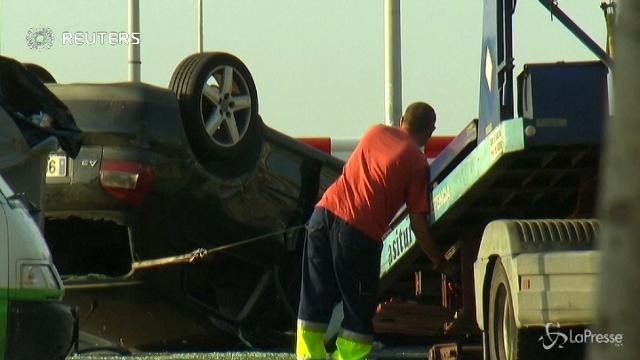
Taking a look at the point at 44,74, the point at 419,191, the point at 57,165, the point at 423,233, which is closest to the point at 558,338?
the point at 423,233

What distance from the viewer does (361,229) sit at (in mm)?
8383

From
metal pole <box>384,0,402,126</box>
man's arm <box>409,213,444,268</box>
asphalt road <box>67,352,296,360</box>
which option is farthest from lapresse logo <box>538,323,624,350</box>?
metal pole <box>384,0,402,126</box>

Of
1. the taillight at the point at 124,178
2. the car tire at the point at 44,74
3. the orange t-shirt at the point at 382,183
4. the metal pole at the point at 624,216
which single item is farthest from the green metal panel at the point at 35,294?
the metal pole at the point at 624,216

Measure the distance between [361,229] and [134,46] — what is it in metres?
14.8

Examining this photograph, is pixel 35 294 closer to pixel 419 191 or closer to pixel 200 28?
pixel 419 191

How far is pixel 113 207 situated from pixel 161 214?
0.37m

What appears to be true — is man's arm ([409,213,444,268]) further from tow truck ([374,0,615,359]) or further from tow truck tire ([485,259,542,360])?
tow truck tire ([485,259,542,360])

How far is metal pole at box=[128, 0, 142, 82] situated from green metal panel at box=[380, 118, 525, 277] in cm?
1257

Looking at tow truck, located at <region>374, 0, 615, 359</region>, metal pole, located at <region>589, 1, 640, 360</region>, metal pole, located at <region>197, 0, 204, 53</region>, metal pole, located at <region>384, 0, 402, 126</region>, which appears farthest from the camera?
metal pole, located at <region>197, 0, 204, 53</region>

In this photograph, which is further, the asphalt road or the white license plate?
the asphalt road

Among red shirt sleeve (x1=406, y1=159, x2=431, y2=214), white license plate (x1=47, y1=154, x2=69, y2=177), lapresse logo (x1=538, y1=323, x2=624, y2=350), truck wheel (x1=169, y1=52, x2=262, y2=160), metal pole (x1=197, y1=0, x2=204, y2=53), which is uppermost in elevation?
metal pole (x1=197, y1=0, x2=204, y2=53)

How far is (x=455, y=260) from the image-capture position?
9.34 meters

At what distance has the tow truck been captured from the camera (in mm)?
7285

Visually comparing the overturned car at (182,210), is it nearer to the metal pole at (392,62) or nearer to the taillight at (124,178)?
the taillight at (124,178)
